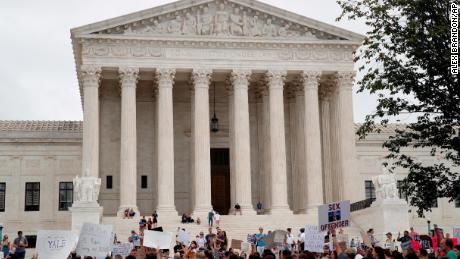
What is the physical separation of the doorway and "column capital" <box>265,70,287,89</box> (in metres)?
7.60

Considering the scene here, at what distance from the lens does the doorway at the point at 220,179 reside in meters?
56.8

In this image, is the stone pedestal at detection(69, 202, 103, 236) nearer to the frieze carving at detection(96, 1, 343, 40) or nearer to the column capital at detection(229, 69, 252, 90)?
the frieze carving at detection(96, 1, 343, 40)

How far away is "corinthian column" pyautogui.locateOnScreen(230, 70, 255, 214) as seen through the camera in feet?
165

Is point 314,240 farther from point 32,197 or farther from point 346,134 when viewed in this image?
point 32,197

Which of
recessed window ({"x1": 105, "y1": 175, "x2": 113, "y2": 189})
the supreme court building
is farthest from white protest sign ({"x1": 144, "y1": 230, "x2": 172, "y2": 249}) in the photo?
recessed window ({"x1": 105, "y1": 175, "x2": 113, "y2": 189})

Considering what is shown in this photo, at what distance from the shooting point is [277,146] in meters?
51.2

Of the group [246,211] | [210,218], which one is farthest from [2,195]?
[246,211]

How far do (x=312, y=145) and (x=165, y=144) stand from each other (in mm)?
10493

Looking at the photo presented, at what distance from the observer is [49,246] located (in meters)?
18.2

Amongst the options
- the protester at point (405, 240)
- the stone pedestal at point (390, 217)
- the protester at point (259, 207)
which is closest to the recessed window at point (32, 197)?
the protester at point (259, 207)

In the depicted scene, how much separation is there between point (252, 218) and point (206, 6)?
51.0ft

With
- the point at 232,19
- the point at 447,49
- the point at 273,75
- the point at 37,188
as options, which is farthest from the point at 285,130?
the point at 447,49

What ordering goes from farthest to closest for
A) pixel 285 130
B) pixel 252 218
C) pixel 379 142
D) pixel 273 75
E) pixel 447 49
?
pixel 379 142 → pixel 285 130 → pixel 273 75 → pixel 252 218 → pixel 447 49

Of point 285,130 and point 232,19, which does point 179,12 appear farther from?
point 285,130
